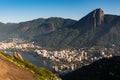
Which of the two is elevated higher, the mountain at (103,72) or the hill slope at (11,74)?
the hill slope at (11,74)

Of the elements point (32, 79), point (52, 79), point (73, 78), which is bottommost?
point (73, 78)

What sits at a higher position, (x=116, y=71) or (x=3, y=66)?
(x=3, y=66)

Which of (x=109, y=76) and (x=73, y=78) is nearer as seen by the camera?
(x=109, y=76)

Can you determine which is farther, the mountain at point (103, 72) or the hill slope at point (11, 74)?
the mountain at point (103, 72)

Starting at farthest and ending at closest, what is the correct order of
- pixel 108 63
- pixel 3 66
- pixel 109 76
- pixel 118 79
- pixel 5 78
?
pixel 108 63
pixel 109 76
pixel 118 79
pixel 3 66
pixel 5 78

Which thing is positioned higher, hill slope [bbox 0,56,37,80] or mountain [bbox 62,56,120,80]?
hill slope [bbox 0,56,37,80]

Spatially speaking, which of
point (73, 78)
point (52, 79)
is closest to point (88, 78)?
point (73, 78)

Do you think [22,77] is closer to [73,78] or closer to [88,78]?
[88,78]

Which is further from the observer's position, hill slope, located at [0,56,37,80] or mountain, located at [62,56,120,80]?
mountain, located at [62,56,120,80]

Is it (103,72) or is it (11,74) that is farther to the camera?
(103,72)

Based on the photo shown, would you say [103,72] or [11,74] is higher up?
[11,74]

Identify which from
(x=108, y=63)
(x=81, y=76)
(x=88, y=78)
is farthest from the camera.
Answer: (x=108, y=63)
